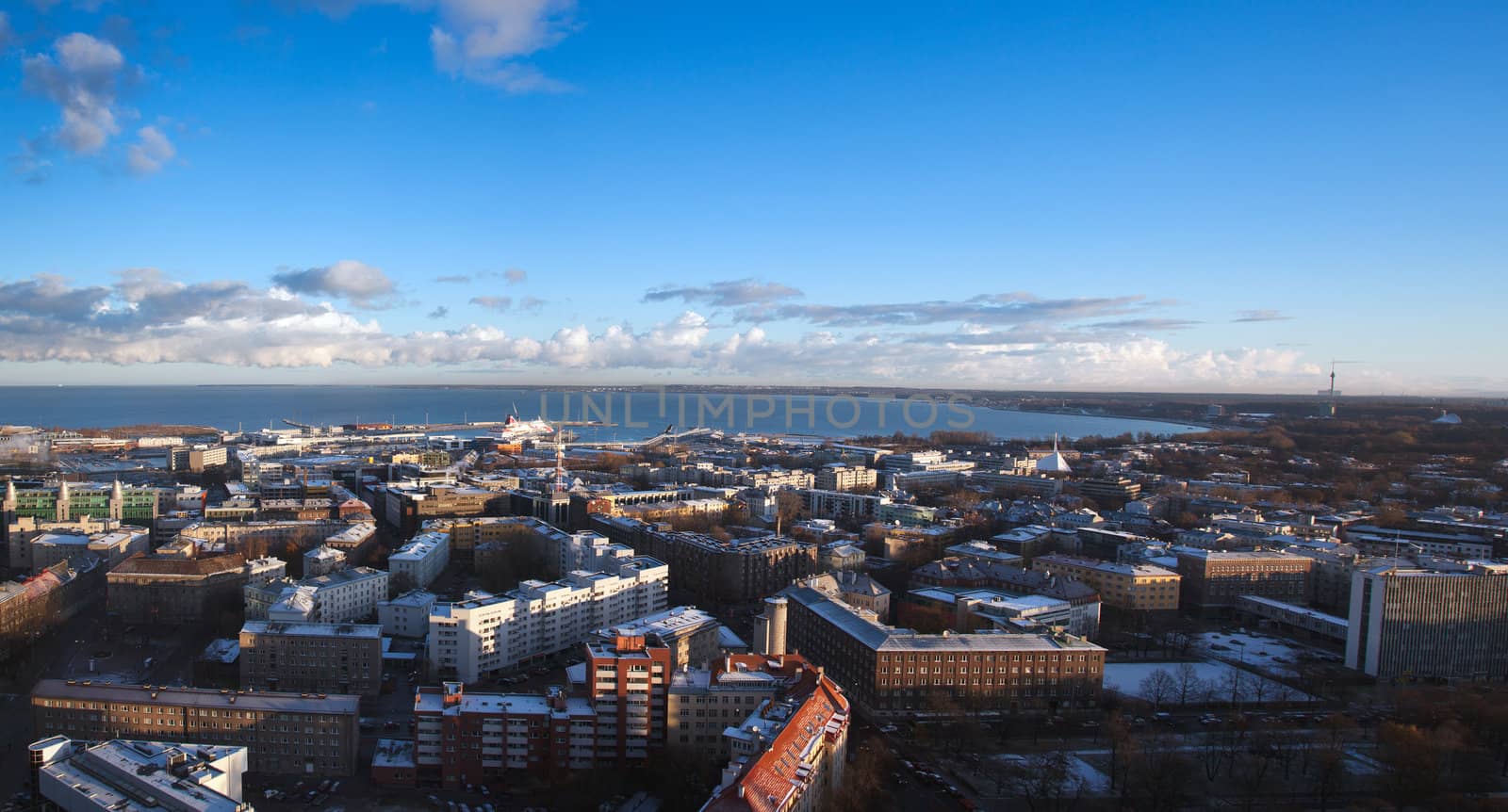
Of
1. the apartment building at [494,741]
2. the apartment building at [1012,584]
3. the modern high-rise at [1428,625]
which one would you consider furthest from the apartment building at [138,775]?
the modern high-rise at [1428,625]

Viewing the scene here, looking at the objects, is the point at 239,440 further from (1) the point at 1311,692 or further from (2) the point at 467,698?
(1) the point at 1311,692

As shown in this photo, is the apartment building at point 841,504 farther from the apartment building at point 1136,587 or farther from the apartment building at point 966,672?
the apartment building at point 966,672

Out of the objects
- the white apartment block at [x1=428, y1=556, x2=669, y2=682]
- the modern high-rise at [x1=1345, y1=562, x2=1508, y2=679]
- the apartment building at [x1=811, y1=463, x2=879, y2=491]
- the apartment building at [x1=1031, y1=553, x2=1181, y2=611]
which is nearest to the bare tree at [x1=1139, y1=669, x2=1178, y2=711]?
the modern high-rise at [x1=1345, y1=562, x2=1508, y2=679]

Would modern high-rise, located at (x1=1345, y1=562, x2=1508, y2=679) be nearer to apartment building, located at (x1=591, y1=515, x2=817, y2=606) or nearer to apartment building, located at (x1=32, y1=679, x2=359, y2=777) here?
apartment building, located at (x1=591, y1=515, x2=817, y2=606)

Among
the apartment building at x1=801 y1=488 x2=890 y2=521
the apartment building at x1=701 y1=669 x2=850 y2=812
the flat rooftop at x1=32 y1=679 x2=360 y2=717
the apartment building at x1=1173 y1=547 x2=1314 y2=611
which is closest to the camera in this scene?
the apartment building at x1=701 y1=669 x2=850 y2=812

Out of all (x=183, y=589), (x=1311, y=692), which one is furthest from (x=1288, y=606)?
(x=183, y=589)

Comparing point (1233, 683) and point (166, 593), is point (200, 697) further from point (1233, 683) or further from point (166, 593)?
point (1233, 683)
